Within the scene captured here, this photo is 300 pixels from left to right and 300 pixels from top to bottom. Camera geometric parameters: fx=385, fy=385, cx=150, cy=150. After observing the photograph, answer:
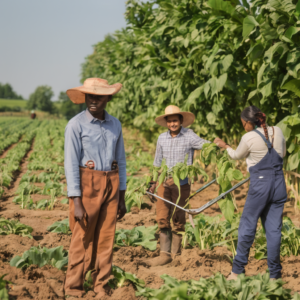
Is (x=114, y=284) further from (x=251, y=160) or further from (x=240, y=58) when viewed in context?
(x=240, y=58)

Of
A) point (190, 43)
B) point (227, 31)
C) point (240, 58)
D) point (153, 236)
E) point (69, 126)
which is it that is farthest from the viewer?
point (190, 43)

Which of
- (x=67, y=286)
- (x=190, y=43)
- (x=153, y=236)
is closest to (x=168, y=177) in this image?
(x=153, y=236)

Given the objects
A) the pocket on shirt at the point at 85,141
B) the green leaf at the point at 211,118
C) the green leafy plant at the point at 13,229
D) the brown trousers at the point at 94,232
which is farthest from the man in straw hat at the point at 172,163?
the green leaf at the point at 211,118

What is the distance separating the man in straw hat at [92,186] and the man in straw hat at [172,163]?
3.76 ft

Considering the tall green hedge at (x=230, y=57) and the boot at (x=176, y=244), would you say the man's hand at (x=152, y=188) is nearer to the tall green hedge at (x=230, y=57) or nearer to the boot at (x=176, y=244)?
the boot at (x=176, y=244)

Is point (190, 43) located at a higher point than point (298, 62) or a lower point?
higher

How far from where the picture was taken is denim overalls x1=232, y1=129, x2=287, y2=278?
3.35 metres

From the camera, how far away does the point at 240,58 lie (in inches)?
222

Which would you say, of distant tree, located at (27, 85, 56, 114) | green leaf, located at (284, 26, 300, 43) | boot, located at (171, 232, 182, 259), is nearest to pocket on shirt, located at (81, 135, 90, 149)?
boot, located at (171, 232, 182, 259)

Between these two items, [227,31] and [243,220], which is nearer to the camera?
[243,220]

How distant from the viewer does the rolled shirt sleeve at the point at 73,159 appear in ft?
9.96

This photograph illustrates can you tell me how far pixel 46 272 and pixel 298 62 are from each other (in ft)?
11.3

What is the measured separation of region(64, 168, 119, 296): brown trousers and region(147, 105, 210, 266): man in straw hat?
1.13m

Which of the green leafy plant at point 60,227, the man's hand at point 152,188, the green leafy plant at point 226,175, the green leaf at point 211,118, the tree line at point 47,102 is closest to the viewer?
the green leafy plant at point 226,175
